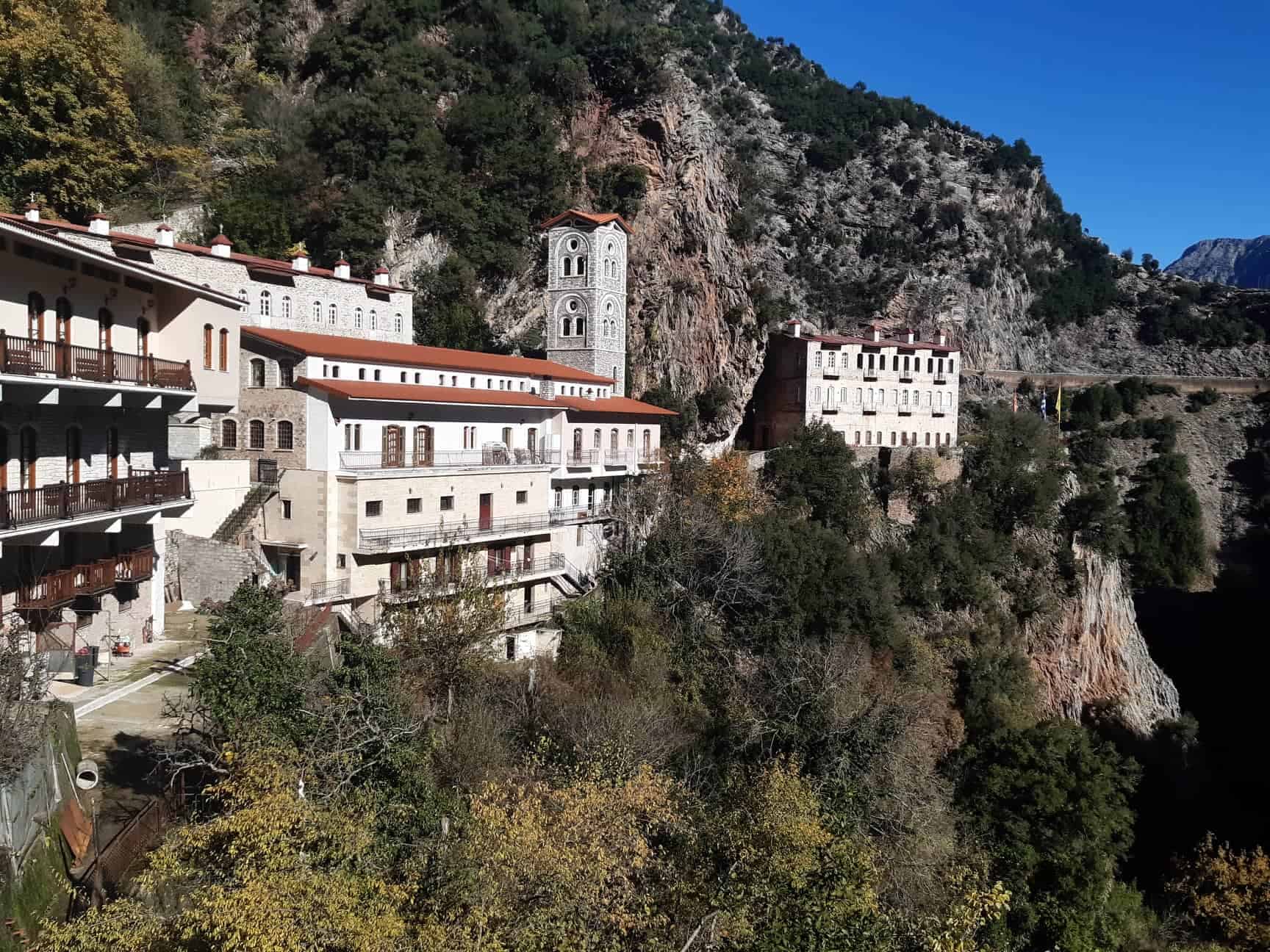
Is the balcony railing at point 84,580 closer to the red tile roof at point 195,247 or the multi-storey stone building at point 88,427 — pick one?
the multi-storey stone building at point 88,427

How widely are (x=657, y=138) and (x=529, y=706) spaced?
38.4 meters

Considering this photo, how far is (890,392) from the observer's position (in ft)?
169

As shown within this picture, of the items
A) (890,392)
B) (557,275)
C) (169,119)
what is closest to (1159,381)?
(890,392)

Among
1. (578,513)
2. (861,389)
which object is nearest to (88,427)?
(578,513)

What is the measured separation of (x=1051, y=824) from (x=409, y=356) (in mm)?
26404

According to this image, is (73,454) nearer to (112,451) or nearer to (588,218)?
(112,451)

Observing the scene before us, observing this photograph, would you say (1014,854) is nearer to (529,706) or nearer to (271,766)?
(529,706)

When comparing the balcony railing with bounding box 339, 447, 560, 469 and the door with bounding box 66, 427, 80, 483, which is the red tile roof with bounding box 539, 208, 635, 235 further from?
the door with bounding box 66, 427, 80, 483

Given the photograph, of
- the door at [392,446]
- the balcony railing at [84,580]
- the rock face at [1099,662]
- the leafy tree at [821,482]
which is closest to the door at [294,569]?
the door at [392,446]

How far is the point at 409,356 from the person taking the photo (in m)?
31.1

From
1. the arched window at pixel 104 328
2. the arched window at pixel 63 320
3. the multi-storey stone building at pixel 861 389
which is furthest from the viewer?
the multi-storey stone building at pixel 861 389

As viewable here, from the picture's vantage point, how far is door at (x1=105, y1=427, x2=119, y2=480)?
1895 centimetres

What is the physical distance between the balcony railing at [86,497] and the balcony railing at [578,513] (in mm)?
15156

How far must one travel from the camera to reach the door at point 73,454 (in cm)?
1766
